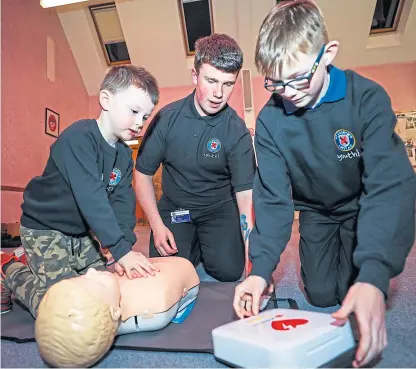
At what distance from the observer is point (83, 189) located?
109 cm

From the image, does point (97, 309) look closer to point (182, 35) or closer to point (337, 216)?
point (337, 216)

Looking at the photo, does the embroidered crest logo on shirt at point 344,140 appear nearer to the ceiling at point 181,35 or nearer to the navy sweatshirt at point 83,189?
the navy sweatshirt at point 83,189

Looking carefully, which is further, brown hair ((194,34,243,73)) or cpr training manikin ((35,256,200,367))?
brown hair ((194,34,243,73))

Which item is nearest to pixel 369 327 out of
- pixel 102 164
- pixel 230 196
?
pixel 102 164

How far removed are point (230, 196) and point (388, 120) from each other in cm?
94

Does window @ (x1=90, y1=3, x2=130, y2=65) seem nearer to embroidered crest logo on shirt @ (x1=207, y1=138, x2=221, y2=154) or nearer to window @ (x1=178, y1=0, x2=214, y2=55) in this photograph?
window @ (x1=178, y1=0, x2=214, y2=55)

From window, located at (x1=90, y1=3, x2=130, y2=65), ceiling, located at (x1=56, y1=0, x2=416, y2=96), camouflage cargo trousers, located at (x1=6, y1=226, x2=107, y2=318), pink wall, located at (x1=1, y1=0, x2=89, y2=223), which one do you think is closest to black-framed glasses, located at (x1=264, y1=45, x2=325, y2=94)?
camouflage cargo trousers, located at (x1=6, y1=226, x2=107, y2=318)

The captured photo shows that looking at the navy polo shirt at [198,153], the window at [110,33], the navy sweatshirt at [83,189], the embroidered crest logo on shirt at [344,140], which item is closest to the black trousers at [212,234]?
the navy polo shirt at [198,153]

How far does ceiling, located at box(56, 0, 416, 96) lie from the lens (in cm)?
392

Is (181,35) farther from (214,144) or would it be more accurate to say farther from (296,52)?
(296,52)

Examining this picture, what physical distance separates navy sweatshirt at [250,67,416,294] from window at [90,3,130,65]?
3899 mm

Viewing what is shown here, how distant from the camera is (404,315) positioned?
104 cm

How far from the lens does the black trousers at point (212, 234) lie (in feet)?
5.37

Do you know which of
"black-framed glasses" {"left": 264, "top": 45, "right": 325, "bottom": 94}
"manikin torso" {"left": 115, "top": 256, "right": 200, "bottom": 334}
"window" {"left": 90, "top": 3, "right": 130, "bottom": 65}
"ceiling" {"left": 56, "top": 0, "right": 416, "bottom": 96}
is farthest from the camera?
"window" {"left": 90, "top": 3, "right": 130, "bottom": 65}
